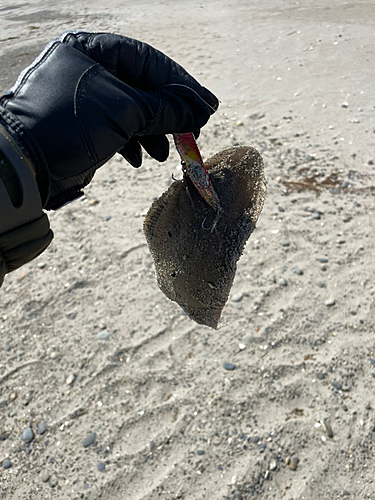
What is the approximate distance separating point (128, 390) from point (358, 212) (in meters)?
2.42

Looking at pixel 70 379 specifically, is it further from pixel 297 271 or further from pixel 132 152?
pixel 297 271

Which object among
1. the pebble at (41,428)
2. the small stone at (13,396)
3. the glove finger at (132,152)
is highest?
the glove finger at (132,152)

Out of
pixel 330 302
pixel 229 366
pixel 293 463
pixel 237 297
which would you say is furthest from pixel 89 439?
pixel 330 302

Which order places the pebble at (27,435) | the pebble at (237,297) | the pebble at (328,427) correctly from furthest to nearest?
the pebble at (237,297), the pebble at (27,435), the pebble at (328,427)

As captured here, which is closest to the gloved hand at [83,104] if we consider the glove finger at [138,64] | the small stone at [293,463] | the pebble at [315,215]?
the glove finger at [138,64]

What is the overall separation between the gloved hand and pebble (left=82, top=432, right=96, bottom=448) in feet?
5.14

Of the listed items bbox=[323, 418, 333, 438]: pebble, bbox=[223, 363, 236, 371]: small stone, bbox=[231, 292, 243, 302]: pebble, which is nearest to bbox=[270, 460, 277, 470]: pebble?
bbox=[323, 418, 333, 438]: pebble

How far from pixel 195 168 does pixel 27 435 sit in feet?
6.18

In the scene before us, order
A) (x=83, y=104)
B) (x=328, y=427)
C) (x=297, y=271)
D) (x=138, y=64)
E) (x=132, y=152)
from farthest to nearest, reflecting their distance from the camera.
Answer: (x=297, y=271)
(x=328, y=427)
(x=132, y=152)
(x=138, y=64)
(x=83, y=104)

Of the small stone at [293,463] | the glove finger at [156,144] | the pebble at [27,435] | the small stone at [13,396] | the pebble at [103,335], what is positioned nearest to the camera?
the glove finger at [156,144]

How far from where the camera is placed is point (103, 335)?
3.10 metres

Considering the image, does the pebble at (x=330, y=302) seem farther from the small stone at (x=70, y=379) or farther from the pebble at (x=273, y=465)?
the small stone at (x=70, y=379)

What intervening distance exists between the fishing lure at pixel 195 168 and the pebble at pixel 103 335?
1.37 meters

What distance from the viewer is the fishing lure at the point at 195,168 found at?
2.00 metres
